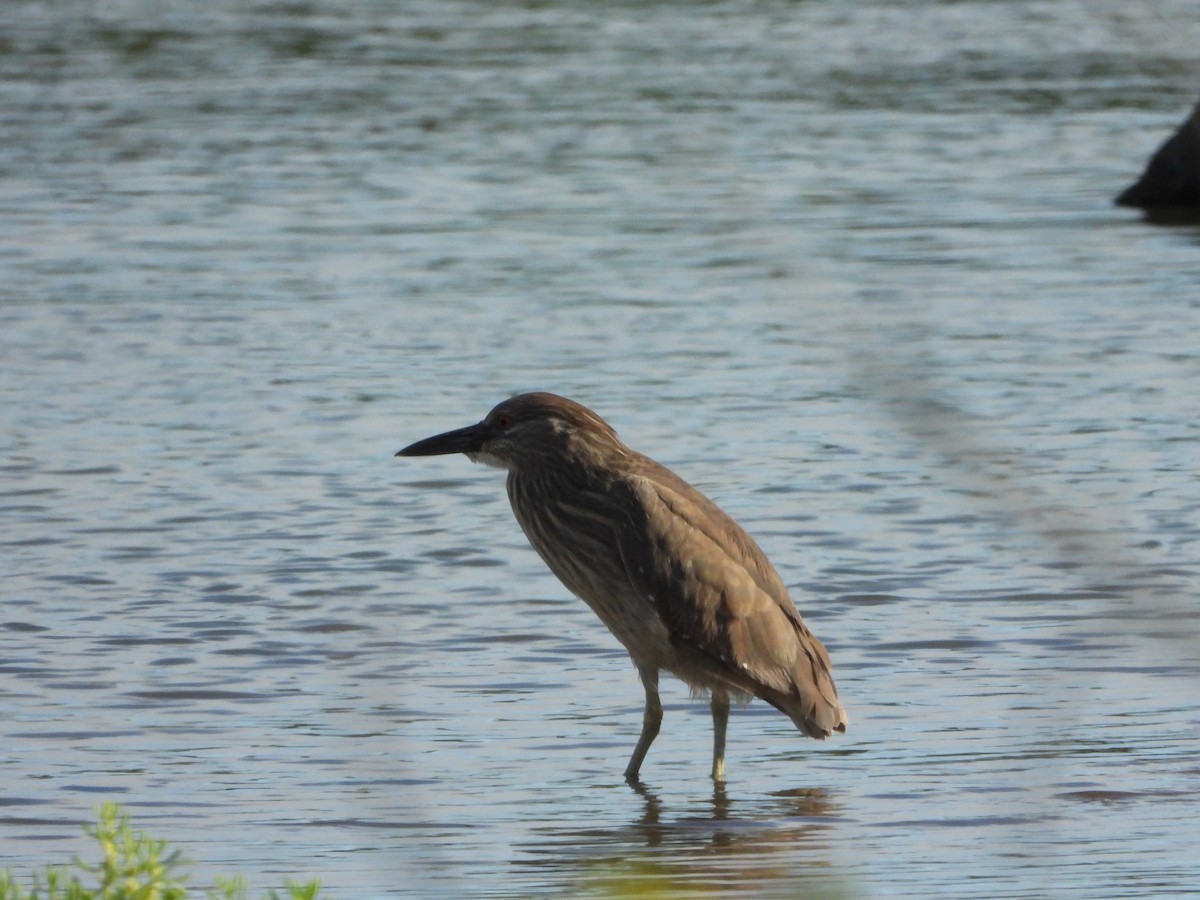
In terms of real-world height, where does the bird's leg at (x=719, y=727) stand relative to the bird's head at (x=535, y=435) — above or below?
below

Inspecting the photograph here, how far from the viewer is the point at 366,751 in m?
7.05

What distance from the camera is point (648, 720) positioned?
6973mm

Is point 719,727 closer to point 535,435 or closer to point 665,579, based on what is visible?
point 665,579

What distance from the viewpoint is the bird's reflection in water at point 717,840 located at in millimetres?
6098

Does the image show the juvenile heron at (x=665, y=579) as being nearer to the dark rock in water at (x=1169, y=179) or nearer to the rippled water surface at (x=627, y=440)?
the rippled water surface at (x=627, y=440)

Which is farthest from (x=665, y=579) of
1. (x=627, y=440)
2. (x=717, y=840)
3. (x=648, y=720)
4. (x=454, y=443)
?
(x=627, y=440)

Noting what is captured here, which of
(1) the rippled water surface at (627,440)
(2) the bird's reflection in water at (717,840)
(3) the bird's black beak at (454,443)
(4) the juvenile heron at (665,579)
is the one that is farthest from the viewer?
(3) the bird's black beak at (454,443)

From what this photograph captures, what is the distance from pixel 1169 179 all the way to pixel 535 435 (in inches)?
466

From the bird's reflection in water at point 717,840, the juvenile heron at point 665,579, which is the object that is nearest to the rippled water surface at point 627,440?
the bird's reflection in water at point 717,840

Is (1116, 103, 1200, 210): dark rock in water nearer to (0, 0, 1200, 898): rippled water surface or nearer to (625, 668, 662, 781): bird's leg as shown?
(0, 0, 1200, 898): rippled water surface

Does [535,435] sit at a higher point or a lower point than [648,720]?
higher

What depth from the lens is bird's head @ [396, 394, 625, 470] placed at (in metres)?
7.19

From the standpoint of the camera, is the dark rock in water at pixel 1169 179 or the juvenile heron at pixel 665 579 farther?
the dark rock in water at pixel 1169 179

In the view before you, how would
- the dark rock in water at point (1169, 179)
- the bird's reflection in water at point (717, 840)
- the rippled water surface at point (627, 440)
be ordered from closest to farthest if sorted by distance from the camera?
1. the bird's reflection in water at point (717, 840)
2. the rippled water surface at point (627, 440)
3. the dark rock in water at point (1169, 179)
